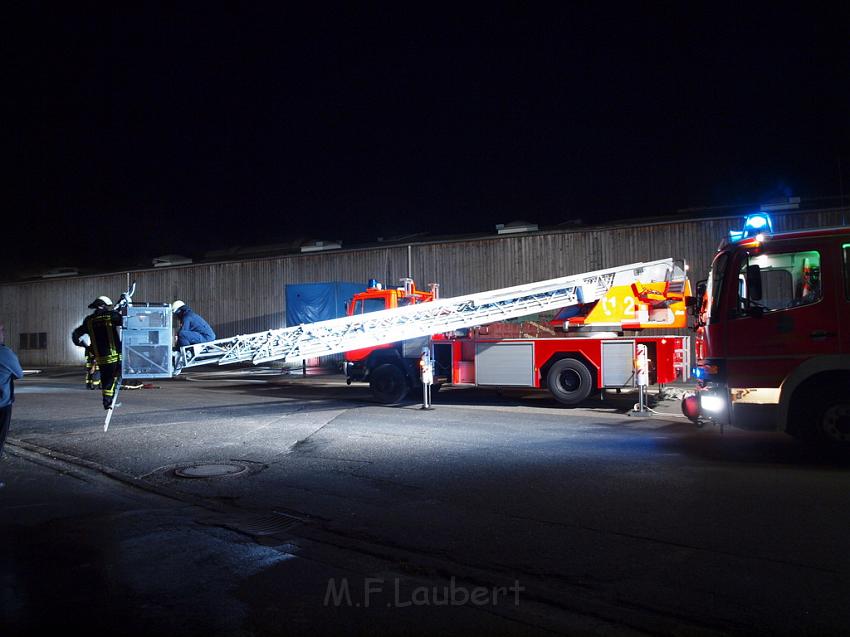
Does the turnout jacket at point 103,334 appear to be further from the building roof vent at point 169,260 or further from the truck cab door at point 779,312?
the building roof vent at point 169,260

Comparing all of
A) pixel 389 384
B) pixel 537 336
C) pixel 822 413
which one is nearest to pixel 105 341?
pixel 389 384

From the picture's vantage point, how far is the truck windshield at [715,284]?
Result: 790 centimetres

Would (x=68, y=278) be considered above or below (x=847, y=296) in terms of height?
above

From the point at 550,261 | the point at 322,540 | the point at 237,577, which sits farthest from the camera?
the point at 550,261

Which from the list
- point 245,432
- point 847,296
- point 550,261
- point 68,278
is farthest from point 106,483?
point 68,278

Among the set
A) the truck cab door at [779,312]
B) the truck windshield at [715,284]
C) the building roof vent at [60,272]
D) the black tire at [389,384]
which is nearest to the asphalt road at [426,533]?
the truck cab door at [779,312]

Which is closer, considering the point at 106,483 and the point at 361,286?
the point at 106,483

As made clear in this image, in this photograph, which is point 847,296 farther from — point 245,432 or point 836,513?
point 245,432

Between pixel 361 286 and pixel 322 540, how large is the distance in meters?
19.6

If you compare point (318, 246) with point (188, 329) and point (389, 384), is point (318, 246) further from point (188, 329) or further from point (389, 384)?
point (188, 329)

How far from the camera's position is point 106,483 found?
6797 millimetres

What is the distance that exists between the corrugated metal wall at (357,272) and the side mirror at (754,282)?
1285cm

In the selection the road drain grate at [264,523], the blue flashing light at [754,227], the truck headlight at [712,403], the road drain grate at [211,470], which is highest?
the blue flashing light at [754,227]

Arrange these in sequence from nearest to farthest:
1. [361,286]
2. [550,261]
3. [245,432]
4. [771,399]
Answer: [771,399] → [245,432] → [550,261] → [361,286]
